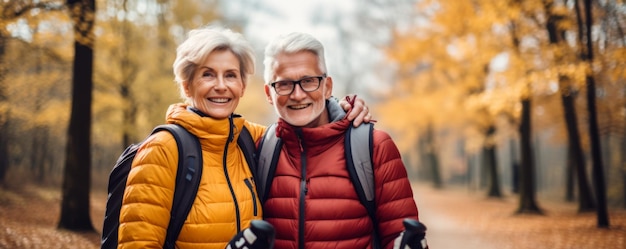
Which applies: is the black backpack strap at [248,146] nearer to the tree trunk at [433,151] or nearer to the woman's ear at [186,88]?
the woman's ear at [186,88]

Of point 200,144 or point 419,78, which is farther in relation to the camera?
point 419,78

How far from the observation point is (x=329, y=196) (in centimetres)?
246

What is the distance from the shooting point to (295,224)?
2.43 meters

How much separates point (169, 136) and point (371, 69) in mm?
27684

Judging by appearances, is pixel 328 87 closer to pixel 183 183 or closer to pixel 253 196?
pixel 253 196

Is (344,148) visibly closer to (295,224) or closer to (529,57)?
(295,224)

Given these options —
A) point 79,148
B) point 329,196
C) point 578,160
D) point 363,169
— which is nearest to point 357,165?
point 363,169

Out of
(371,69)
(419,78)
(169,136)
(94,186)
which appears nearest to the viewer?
(169,136)

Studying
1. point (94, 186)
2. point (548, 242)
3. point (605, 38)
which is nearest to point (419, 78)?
point (605, 38)

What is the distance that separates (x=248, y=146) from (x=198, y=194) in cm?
46

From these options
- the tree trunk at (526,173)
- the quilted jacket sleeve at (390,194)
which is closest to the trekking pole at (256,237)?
the quilted jacket sleeve at (390,194)

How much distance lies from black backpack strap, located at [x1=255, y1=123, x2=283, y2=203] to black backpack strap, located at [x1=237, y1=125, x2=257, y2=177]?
0.13 ft

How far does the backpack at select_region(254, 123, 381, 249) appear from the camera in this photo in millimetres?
2453

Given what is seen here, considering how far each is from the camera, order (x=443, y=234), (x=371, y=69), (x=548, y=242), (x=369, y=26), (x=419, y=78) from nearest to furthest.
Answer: (x=548, y=242) → (x=443, y=234) → (x=419, y=78) → (x=369, y=26) → (x=371, y=69)
